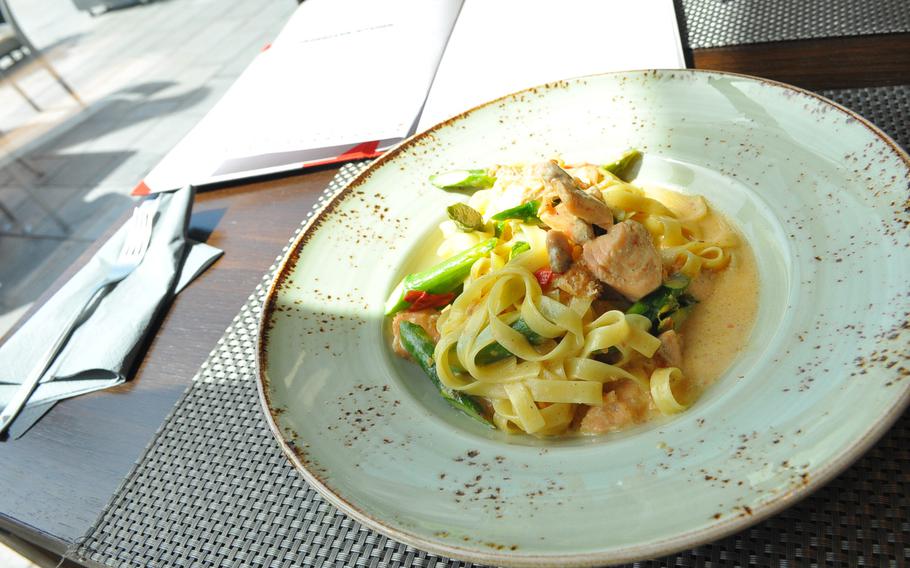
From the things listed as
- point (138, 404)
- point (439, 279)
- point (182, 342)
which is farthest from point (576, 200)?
point (138, 404)

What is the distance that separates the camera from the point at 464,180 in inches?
92.4

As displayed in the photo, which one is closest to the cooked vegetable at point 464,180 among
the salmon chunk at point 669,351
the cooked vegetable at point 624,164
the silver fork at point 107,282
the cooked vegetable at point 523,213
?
the cooked vegetable at point 523,213

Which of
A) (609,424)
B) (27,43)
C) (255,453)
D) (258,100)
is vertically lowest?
(609,424)

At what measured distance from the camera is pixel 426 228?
7.64 ft

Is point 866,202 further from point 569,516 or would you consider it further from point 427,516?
point 427,516

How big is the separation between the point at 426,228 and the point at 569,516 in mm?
1300

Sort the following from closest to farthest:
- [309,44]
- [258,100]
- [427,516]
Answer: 1. [427,516]
2. [258,100]
3. [309,44]

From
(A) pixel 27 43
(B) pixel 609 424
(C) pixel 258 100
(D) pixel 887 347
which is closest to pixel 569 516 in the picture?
(B) pixel 609 424

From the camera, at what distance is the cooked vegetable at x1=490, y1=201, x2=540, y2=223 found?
2158 millimetres

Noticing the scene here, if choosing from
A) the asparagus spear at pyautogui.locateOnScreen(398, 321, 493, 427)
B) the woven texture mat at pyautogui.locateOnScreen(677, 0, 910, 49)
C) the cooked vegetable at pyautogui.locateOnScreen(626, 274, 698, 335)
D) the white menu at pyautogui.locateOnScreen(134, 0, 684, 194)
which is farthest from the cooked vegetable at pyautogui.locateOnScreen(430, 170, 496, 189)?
the woven texture mat at pyautogui.locateOnScreen(677, 0, 910, 49)

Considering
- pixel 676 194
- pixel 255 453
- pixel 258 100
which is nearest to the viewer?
pixel 255 453

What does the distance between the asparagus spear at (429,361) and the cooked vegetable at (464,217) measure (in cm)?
43

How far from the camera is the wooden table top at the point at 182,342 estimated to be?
74.2 inches

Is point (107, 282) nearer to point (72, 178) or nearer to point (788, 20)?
point (788, 20)
